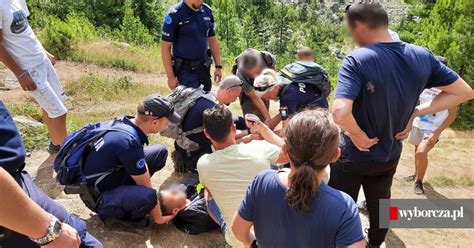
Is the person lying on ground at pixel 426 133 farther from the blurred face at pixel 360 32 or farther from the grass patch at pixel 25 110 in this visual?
the grass patch at pixel 25 110

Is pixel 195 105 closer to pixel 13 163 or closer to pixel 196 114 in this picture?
pixel 196 114

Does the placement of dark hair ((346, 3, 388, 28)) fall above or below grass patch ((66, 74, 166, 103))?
above

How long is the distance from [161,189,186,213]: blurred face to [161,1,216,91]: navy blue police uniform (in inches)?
65.5

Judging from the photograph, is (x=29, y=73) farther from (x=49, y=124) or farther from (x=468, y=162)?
(x=468, y=162)

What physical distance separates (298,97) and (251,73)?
1.12 m

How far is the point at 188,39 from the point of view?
5.26m

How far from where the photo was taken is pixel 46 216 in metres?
1.92

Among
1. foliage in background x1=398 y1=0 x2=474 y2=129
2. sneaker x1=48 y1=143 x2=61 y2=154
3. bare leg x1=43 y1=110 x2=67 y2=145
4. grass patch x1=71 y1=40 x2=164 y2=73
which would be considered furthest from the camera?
foliage in background x1=398 y1=0 x2=474 y2=129

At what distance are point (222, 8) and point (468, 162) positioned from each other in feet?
148

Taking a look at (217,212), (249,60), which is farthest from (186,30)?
(217,212)

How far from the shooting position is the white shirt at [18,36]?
418 cm

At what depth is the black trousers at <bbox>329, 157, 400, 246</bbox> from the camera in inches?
130

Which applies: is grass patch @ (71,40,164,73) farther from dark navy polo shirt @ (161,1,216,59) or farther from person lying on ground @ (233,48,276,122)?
person lying on ground @ (233,48,276,122)

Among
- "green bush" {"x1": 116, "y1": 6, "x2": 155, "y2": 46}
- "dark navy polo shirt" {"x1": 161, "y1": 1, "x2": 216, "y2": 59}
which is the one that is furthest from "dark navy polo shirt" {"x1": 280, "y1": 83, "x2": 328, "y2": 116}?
"green bush" {"x1": 116, "y1": 6, "x2": 155, "y2": 46}
